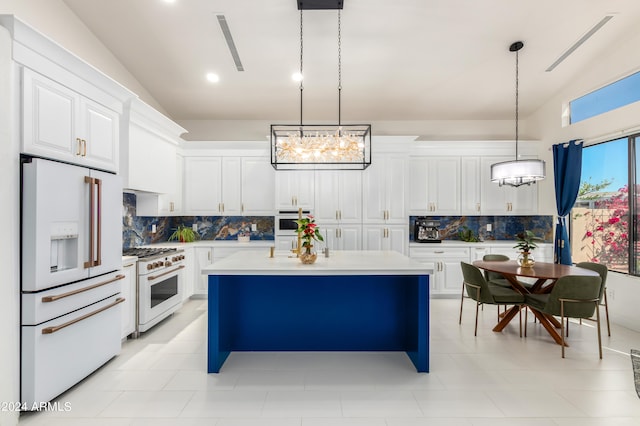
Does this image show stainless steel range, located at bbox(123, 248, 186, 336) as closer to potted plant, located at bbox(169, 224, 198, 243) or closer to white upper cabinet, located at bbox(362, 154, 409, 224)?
potted plant, located at bbox(169, 224, 198, 243)

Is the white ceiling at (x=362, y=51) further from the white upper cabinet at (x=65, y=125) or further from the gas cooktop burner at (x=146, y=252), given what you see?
the gas cooktop burner at (x=146, y=252)

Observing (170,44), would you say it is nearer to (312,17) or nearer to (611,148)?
(312,17)

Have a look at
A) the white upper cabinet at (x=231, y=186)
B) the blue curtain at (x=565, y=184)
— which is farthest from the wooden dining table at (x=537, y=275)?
the white upper cabinet at (x=231, y=186)

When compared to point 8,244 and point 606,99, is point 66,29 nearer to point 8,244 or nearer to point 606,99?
point 8,244

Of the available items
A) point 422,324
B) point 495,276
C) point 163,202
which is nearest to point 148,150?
point 163,202

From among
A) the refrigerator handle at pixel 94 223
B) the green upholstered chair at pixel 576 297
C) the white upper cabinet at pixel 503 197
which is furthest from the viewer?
the white upper cabinet at pixel 503 197

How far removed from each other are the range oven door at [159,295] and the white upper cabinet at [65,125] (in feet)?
4.50

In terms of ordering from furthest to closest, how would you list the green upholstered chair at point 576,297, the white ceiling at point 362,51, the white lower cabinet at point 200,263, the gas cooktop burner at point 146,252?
the white lower cabinet at point 200,263, the gas cooktop burner at point 146,252, the white ceiling at point 362,51, the green upholstered chair at point 576,297

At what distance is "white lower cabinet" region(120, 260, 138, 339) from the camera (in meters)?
3.60

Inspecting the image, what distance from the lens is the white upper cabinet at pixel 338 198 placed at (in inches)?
224

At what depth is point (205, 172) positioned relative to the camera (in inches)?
231

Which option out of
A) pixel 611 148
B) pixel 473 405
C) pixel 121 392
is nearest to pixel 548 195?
pixel 611 148

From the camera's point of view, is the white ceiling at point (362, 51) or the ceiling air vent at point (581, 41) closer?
the white ceiling at point (362, 51)

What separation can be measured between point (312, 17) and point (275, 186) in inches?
105
